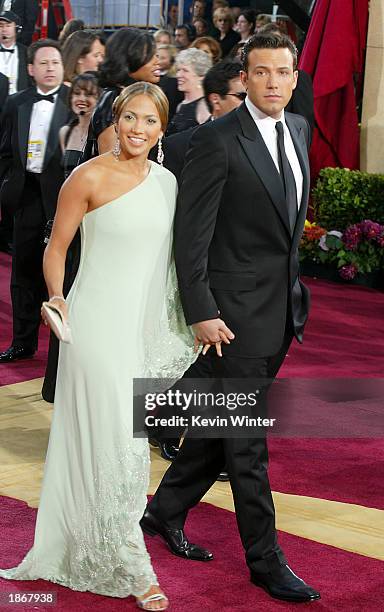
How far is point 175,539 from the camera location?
3.89m

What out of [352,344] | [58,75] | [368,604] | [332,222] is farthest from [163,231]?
[332,222]

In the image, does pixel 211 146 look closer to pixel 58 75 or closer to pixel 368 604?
pixel 368 604

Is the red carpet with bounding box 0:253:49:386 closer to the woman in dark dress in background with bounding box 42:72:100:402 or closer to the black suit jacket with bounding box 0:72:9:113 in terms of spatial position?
the woman in dark dress in background with bounding box 42:72:100:402

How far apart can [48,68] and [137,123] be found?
3.40 metres

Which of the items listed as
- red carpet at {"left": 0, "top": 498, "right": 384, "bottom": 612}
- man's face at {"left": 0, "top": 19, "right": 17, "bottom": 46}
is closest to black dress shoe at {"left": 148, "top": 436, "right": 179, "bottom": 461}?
red carpet at {"left": 0, "top": 498, "right": 384, "bottom": 612}

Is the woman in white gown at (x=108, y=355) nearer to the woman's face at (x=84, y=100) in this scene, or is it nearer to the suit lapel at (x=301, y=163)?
the suit lapel at (x=301, y=163)

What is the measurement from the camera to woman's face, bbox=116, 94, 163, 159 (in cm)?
344

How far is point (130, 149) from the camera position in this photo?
11.3 ft

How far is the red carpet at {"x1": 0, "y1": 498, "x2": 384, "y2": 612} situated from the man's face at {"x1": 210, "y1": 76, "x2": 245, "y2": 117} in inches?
67.2

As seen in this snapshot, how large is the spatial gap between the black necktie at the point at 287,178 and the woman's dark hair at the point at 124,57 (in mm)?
1550

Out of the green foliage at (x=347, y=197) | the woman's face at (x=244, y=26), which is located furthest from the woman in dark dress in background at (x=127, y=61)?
the woman's face at (x=244, y=26)

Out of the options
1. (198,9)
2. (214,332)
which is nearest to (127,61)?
(214,332)

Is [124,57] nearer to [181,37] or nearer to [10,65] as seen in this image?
[10,65]

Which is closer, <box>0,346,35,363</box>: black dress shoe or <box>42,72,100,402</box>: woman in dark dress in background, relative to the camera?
<box>42,72,100,402</box>: woman in dark dress in background
